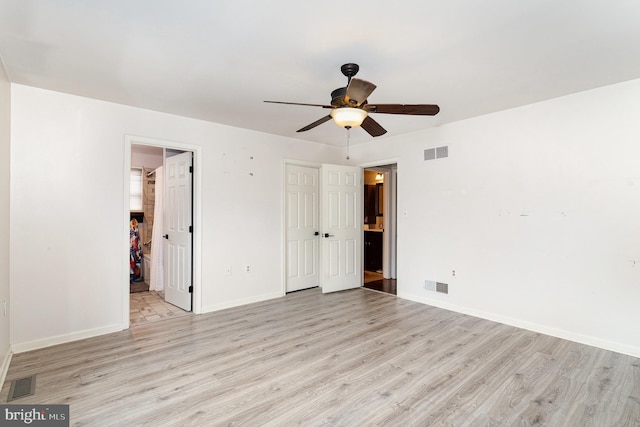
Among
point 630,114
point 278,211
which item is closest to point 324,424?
point 278,211

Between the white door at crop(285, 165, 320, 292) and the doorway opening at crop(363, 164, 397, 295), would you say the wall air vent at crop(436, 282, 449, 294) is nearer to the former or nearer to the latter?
the doorway opening at crop(363, 164, 397, 295)

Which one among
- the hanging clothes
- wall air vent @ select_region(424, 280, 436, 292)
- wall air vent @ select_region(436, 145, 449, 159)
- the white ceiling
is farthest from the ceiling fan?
the hanging clothes

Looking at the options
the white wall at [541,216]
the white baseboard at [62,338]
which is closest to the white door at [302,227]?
the white wall at [541,216]

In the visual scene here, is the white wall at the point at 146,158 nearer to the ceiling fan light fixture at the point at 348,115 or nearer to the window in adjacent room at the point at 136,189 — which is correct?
the window in adjacent room at the point at 136,189

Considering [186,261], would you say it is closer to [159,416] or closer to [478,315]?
[159,416]

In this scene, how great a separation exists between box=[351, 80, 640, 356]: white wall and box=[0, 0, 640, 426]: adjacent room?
0.07 feet

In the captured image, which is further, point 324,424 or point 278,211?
point 278,211

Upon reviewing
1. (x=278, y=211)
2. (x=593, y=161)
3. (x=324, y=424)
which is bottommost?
(x=324, y=424)

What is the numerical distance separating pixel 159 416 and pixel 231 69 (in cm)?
269

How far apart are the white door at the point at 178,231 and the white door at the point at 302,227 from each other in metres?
1.57

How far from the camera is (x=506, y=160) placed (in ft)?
12.6

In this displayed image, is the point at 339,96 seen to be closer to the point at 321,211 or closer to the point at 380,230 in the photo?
the point at 321,211

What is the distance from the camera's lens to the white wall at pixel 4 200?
8.72 feet

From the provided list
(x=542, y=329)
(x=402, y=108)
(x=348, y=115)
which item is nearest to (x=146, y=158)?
(x=348, y=115)
